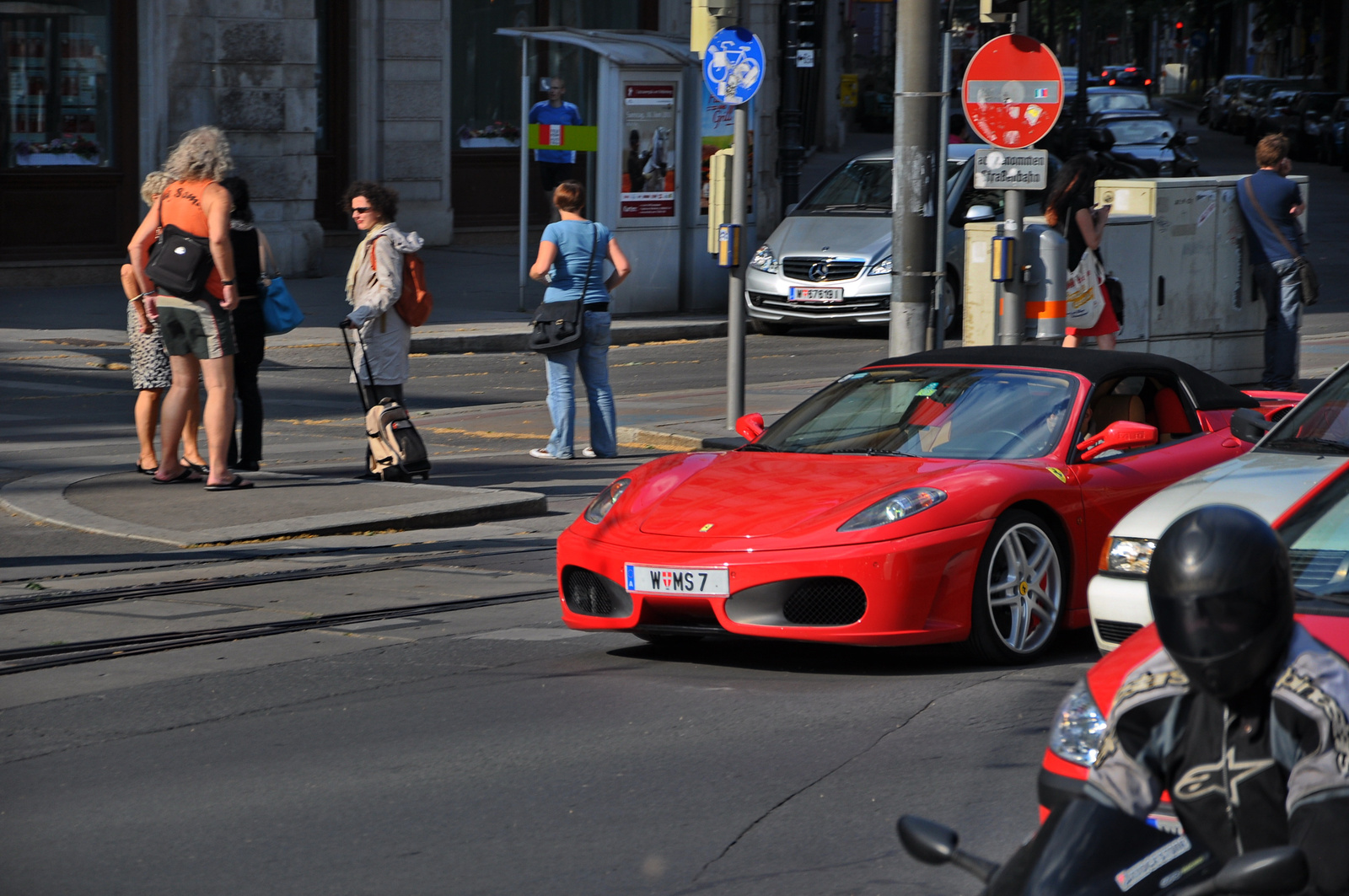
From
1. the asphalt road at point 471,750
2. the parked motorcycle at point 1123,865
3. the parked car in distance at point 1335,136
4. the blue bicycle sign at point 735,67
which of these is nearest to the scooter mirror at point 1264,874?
the parked motorcycle at point 1123,865

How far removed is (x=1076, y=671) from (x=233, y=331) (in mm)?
5896

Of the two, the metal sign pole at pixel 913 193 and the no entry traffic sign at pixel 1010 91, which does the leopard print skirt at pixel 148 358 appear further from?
the no entry traffic sign at pixel 1010 91

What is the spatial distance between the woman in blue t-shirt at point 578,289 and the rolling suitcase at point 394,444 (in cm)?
138

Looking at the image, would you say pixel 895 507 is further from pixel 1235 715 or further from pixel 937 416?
pixel 1235 715

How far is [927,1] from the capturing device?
472 inches

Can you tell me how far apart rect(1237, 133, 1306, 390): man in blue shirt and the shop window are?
45.8 feet

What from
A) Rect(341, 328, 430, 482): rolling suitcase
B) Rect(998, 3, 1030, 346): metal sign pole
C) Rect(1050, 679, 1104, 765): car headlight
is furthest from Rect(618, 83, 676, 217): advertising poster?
Rect(1050, 679, 1104, 765): car headlight

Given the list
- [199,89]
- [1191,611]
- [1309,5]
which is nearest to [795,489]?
[1191,611]

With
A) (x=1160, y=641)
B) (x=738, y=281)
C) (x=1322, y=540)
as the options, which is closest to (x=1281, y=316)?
(x=738, y=281)

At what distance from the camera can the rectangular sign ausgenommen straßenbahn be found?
38.8 ft

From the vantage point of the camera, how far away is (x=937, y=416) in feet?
25.0

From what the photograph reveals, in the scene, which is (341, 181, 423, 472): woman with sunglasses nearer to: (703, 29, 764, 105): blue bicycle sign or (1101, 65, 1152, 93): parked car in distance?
(703, 29, 764, 105): blue bicycle sign

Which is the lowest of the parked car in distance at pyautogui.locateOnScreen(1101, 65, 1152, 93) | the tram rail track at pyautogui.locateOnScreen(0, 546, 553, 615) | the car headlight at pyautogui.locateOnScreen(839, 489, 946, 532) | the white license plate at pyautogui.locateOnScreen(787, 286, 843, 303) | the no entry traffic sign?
the tram rail track at pyautogui.locateOnScreen(0, 546, 553, 615)

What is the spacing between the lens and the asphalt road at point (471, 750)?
468 cm
